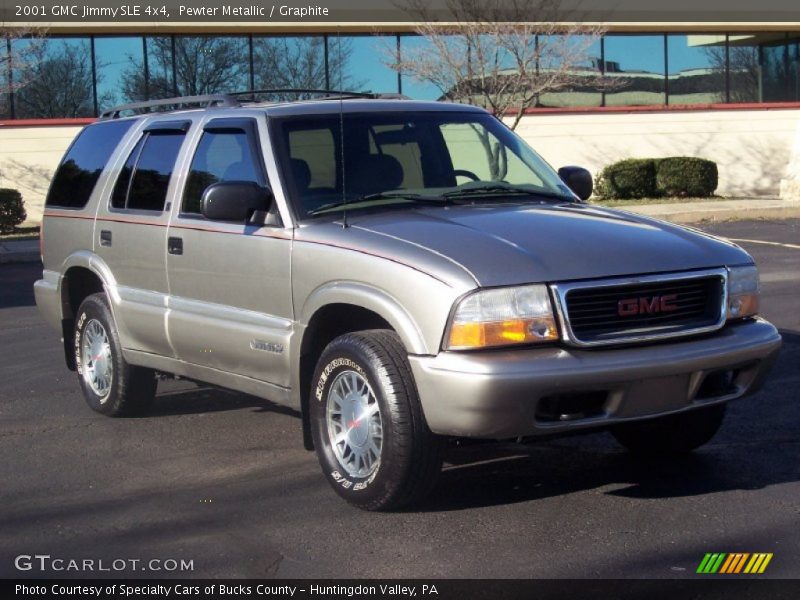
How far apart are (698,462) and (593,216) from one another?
142cm

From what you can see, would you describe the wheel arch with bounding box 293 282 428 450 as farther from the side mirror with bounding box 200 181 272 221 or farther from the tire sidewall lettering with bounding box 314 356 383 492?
the side mirror with bounding box 200 181 272 221

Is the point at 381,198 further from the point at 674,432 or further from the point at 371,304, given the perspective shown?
the point at 674,432

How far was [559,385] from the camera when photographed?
4898mm

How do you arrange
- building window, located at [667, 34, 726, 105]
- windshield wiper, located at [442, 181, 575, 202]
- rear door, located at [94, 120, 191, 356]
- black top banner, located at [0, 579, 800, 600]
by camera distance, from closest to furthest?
black top banner, located at [0, 579, 800, 600]
windshield wiper, located at [442, 181, 575, 202]
rear door, located at [94, 120, 191, 356]
building window, located at [667, 34, 726, 105]

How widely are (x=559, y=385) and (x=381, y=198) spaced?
5.54 feet

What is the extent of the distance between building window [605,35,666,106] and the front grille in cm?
2501

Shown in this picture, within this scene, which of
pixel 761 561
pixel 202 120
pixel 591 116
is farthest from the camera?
pixel 591 116

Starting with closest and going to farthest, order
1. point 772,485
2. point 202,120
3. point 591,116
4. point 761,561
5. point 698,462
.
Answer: point 761,561, point 772,485, point 698,462, point 202,120, point 591,116

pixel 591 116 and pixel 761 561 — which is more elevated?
pixel 591 116

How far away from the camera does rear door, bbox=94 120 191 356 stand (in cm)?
699

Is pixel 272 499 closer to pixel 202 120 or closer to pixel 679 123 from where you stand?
pixel 202 120

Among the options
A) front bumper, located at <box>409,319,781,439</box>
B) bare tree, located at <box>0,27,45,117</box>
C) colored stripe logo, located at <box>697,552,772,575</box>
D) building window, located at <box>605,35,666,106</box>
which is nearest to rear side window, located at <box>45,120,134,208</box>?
front bumper, located at <box>409,319,781,439</box>

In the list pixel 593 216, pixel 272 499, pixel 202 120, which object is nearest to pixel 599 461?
pixel 593 216

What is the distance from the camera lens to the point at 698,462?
20.3ft
